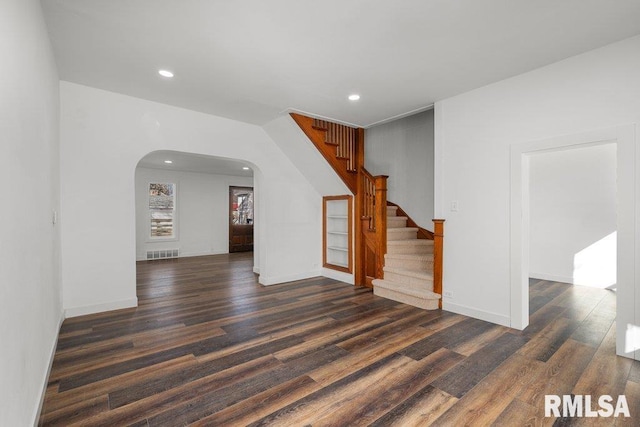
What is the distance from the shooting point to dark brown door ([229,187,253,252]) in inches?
368

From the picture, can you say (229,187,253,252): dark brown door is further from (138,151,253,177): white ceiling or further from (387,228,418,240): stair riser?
(387,228,418,240): stair riser

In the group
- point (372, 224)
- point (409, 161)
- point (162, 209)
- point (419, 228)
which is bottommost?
point (419, 228)

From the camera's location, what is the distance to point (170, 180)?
829cm

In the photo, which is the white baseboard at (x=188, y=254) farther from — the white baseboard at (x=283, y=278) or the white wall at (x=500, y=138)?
the white wall at (x=500, y=138)

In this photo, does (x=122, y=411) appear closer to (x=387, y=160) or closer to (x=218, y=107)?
(x=218, y=107)

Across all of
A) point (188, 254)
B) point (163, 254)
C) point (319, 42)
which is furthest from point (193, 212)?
point (319, 42)

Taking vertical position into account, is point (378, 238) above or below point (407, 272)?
above

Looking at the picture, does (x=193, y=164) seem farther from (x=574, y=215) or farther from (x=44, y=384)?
(x=574, y=215)

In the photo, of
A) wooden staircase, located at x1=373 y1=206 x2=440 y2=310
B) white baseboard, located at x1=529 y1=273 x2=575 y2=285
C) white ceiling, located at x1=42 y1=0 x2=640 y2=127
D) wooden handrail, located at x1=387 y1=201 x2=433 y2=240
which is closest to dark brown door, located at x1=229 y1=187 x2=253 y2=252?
wooden handrail, located at x1=387 y1=201 x2=433 y2=240

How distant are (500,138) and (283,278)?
3.86 meters

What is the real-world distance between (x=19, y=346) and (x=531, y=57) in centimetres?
427

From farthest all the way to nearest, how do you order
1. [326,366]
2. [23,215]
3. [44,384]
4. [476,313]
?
1. [476,313]
2. [326,366]
3. [44,384]
4. [23,215]

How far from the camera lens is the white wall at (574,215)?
4.66m

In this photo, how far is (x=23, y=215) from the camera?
61.7 inches
